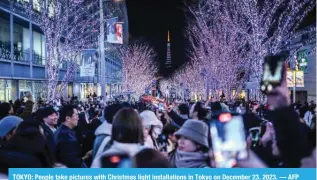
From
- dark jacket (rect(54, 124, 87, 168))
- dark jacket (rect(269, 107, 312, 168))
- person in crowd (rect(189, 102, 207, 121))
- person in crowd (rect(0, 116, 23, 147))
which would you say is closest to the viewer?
dark jacket (rect(269, 107, 312, 168))

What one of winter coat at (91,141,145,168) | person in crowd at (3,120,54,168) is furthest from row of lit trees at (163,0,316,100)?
winter coat at (91,141,145,168)

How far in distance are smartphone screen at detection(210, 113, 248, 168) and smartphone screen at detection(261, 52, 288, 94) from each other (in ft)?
2.01

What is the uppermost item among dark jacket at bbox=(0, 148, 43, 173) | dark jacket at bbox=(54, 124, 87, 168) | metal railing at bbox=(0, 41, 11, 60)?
metal railing at bbox=(0, 41, 11, 60)

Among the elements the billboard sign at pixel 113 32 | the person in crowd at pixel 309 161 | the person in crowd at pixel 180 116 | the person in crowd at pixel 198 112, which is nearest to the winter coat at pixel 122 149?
the person in crowd at pixel 309 161

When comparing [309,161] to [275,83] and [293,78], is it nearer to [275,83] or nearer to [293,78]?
[275,83]

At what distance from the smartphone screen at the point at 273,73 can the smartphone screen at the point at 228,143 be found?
2.01ft

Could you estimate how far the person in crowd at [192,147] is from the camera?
3.60 m

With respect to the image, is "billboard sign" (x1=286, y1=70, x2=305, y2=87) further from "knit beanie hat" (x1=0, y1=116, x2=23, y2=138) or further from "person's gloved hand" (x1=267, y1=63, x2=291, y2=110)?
"person's gloved hand" (x1=267, y1=63, x2=291, y2=110)

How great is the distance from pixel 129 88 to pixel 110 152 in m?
41.9

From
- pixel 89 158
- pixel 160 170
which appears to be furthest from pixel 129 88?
pixel 160 170

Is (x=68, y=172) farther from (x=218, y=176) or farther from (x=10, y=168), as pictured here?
(x=218, y=176)

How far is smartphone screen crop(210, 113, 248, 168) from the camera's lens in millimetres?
3660

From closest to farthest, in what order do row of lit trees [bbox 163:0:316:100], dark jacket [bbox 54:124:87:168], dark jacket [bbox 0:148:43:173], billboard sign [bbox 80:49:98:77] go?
dark jacket [bbox 0:148:43:173]
dark jacket [bbox 54:124:87:168]
billboard sign [bbox 80:49:98:77]
row of lit trees [bbox 163:0:316:100]

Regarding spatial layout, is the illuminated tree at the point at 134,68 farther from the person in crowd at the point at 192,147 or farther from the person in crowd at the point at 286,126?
the person in crowd at the point at 286,126
